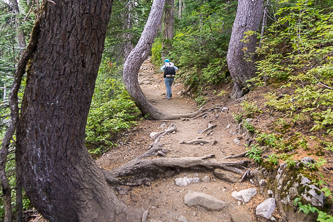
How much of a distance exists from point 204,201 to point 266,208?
0.98 m

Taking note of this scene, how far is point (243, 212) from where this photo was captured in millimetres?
3018

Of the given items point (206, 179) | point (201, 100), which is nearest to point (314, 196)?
point (206, 179)

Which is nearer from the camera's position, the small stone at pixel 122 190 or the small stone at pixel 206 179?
the small stone at pixel 122 190

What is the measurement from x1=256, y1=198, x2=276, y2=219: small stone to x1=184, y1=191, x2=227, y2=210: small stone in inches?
21.7

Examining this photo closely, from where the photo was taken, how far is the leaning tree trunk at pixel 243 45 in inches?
251

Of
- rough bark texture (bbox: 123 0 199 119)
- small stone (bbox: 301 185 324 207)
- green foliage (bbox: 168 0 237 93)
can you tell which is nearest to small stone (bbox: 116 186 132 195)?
small stone (bbox: 301 185 324 207)

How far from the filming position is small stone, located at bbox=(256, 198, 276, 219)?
279 cm

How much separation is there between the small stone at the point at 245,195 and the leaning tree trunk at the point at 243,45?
4.22m

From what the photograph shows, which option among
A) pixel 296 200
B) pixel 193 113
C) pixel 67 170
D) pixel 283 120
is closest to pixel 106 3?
pixel 67 170

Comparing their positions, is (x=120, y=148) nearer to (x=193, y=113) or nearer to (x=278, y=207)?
(x=193, y=113)

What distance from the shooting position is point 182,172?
4.05m

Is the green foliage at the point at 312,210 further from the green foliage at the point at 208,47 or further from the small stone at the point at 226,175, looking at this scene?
the green foliage at the point at 208,47

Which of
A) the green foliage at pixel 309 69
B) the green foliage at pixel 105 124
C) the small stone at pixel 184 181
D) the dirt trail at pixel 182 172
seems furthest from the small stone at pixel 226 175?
the green foliage at pixel 105 124

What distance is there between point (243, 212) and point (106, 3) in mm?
3669
